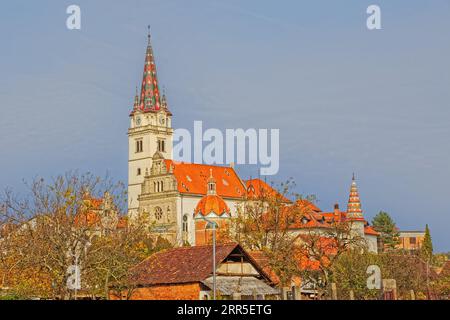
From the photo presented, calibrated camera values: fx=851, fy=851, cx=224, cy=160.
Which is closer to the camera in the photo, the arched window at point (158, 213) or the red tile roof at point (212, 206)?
the red tile roof at point (212, 206)

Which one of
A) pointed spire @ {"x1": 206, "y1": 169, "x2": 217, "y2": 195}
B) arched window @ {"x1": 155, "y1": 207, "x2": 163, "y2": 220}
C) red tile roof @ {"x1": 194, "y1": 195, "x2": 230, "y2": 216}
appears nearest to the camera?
red tile roof @ {"x1": 194, "y1": 195, "x2": 230, "y2": 216}

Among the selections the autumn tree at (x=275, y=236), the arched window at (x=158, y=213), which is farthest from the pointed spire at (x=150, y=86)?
the autumn tree at (x=275, y=236)

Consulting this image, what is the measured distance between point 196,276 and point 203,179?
10321cm

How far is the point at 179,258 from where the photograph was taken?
47375mm

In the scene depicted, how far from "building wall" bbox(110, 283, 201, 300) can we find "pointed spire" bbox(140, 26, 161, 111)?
113613 mm

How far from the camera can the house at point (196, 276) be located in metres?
43.8

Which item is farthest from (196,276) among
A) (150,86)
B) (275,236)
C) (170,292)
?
(150,86)

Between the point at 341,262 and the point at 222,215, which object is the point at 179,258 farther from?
the point at 222,215

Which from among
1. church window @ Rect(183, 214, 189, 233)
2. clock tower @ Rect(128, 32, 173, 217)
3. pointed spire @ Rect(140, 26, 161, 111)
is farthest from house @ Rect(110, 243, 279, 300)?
pointed spire @ Rect(140, 26, 161, 111)

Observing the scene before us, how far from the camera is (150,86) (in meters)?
161

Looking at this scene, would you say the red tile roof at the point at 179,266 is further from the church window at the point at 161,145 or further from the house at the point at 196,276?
the church window at the point at 161,145

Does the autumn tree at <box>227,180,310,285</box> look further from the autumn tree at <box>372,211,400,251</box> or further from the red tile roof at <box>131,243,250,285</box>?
the autumn tree at <box>372,211,400,251</box>

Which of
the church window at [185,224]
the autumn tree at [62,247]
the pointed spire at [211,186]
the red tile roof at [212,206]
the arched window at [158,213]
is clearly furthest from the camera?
the arched window at [158,213]

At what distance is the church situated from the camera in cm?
13062
